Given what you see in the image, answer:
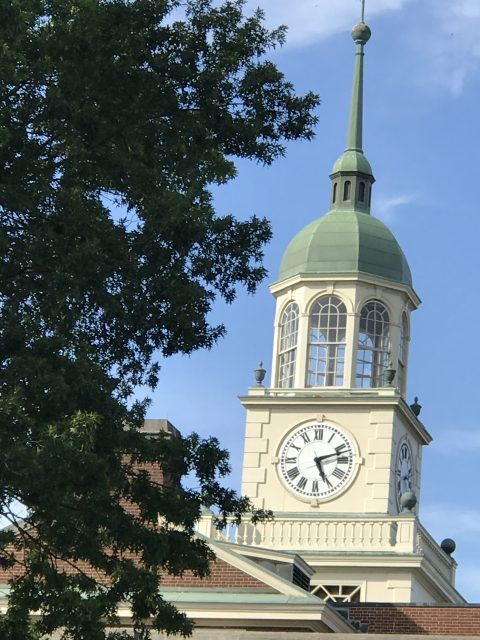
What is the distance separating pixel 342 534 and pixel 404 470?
468 cm

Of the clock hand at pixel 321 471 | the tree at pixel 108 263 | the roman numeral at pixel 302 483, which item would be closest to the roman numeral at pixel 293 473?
the roman numeral at pixel 302 483

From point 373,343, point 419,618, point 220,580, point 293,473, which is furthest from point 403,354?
point 220,580

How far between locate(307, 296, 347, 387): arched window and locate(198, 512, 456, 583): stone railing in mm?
4477

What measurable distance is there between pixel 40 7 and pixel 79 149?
1.84 m

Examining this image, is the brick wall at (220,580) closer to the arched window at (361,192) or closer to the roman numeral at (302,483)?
the roman numeral at (302,483)

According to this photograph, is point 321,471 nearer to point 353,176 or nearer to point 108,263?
point 353,176

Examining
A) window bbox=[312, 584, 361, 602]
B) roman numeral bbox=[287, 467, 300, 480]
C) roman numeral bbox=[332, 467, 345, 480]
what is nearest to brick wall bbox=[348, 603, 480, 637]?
window bbox=[312, 584, 361, 602]

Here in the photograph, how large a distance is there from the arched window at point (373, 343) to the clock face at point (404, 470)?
185 cm

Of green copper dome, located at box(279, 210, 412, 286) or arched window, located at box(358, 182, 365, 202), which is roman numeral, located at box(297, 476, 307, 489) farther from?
arched window, located at box(358, 182, 365, 202)

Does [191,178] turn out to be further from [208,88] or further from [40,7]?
[40,7]

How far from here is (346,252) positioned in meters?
61.8

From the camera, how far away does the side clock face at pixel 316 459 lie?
60.0 meters

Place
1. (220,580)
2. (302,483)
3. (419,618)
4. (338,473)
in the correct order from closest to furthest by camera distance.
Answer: (220,580)
(419,618)
(302,483)
(338,473)

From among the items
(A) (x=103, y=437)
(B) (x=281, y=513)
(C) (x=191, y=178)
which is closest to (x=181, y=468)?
→ (A) (x=103, y=437)
